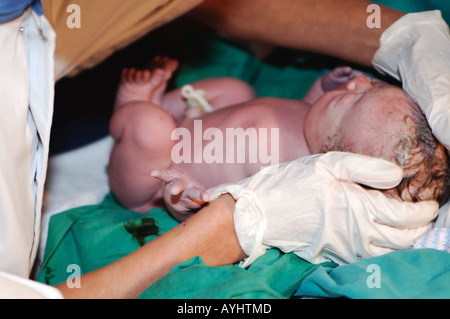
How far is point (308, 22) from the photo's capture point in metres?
1.39

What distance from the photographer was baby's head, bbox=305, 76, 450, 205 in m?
1.06

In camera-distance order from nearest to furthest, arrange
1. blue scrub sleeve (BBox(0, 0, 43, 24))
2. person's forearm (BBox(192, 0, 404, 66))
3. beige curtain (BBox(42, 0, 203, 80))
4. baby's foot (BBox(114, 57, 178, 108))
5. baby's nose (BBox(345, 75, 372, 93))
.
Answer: blue scrub sleeve (BBox(0, 0, 43, 24)) → beige curtain (BBox(42, 0, 203, 80)) → baby's nose (BBox(345, 75, 372, 93)) → person's forearm (BBox(192, 0, 404, 66)) → baby's foot (BBox(114, 57, 178, 108))

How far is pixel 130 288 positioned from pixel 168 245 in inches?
4.1

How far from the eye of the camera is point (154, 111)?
1.29 meters

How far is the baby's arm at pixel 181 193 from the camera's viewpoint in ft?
3.40

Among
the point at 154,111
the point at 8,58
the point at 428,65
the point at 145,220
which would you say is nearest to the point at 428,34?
the point at 428,65

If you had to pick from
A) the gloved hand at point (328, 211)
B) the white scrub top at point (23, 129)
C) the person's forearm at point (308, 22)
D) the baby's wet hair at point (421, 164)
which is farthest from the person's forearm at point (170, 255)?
the person's forearm at point (308, 22)

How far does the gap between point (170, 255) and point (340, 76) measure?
29.8 inches

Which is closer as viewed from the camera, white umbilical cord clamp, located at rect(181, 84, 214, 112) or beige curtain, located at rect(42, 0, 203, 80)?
beige curtain, located at rect(42, 0, 203, 80)

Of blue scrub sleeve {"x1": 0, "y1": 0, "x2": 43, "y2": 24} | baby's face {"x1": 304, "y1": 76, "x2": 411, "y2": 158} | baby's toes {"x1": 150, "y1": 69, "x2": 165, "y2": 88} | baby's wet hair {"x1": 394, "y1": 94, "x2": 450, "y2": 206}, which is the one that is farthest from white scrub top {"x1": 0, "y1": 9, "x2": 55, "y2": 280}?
baby's wet hair {"x1": 394, "y1": 94, "x2": 450, "y2": 206}

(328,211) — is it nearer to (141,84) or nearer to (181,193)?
(181,193)

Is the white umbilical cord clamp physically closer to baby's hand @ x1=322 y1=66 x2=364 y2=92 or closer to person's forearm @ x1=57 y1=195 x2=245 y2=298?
baby's hand @ x1=322 y1=66 x2=364 y2=92

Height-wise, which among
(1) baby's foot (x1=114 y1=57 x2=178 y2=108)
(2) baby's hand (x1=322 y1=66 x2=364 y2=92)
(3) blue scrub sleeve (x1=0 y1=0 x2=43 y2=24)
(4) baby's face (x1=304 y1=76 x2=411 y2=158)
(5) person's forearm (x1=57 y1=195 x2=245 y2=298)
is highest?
(3) blue scrub sleeve (x1=0 y1=0 x2=43 y2=24)
